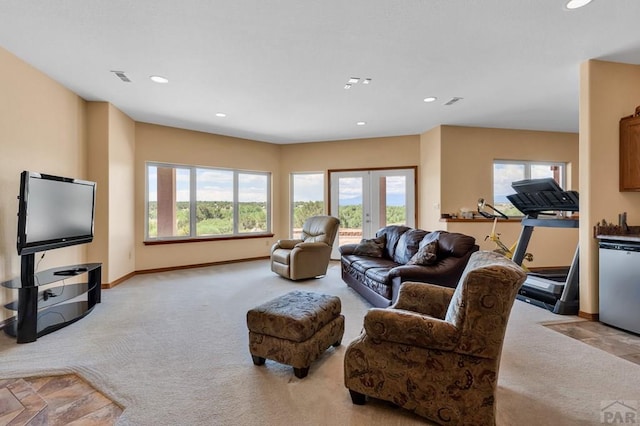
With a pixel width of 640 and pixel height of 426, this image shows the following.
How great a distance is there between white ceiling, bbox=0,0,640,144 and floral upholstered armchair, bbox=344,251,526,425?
2.06 meters

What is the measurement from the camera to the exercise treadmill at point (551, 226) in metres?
3.44

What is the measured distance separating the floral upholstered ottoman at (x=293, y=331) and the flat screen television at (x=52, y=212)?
7.52 ft

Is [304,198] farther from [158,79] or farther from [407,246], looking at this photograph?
[158,79]

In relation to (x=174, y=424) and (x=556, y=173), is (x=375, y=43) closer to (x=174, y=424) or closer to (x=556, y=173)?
(x=174, y=424)

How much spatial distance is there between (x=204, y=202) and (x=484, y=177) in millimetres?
5443

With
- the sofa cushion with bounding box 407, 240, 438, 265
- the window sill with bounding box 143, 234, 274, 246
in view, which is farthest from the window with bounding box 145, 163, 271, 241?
the sofa cushion with bounding box 407, 240, 438, 265

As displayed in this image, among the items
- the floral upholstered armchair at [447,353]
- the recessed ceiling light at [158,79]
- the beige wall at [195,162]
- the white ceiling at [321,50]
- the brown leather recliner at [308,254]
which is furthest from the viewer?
the beige wall at [195,162]

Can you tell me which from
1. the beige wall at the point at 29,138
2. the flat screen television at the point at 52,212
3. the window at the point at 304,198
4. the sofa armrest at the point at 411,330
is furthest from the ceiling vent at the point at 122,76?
the window at the point at 304,198

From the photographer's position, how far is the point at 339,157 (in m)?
6.81

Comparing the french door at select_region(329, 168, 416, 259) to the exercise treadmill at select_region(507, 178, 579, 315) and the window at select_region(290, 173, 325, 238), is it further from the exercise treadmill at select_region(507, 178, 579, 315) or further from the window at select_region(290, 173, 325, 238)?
the exercise treadmill at select_region(507, 178, 579, 315)

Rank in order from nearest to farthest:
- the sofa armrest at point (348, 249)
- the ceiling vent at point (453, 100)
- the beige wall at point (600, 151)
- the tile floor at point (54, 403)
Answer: the tile floor at point (54, 403) → the beige wall at point (600, 151) → the ceiling vent at point (453, 100) → the sofa armrest at point (348, 249)

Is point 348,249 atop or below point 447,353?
atop

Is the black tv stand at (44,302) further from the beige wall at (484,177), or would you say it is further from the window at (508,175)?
the window at (508,175)

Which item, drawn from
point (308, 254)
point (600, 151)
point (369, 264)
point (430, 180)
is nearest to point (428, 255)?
point (369, 264)
